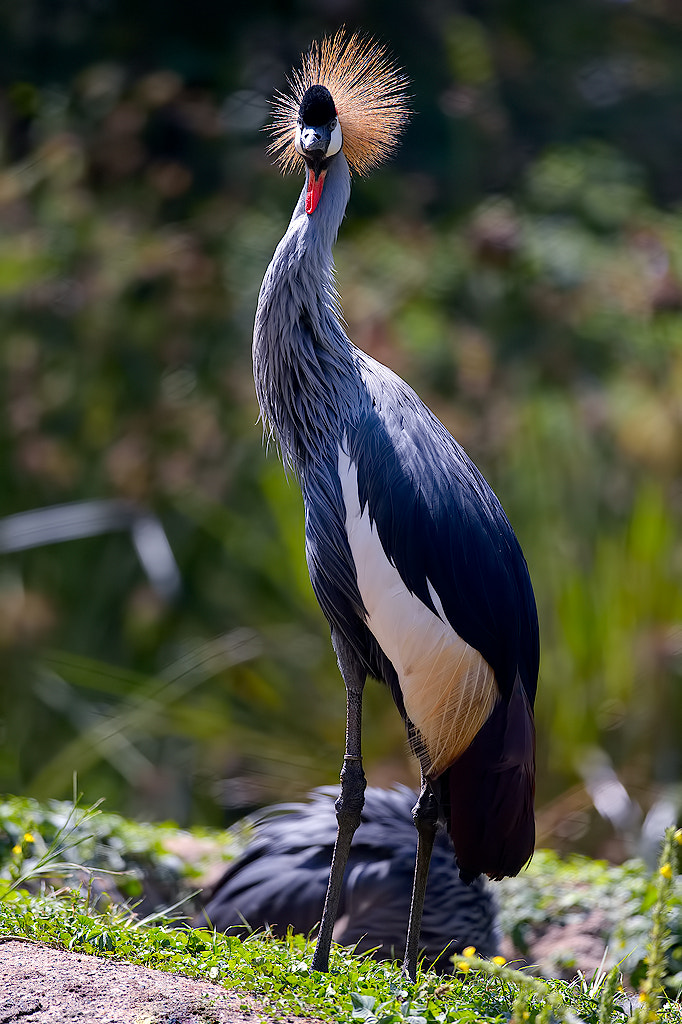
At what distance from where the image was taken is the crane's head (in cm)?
294

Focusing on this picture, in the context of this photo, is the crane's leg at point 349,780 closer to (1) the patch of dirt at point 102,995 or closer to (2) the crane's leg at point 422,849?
(2) the crane's leg at point 422,849

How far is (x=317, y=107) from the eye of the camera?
9.59 ft

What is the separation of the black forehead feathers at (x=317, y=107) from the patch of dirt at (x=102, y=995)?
2.12 meters

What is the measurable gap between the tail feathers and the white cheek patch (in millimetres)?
1445

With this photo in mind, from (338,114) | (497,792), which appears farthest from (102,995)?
(338,114)

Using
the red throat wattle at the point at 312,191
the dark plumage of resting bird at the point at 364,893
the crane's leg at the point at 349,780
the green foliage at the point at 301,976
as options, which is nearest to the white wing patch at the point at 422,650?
the crane's leg at the point at 349,780

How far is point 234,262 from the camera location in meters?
7.88

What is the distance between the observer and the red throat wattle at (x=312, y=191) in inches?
116

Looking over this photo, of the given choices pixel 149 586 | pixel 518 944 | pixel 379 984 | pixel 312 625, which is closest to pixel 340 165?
pixel 379 984

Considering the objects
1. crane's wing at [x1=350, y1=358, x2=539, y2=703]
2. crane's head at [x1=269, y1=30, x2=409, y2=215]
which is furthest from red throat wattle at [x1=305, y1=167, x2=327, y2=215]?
crane's wing at [x1=350, y1=358, x2=539, y2=703]

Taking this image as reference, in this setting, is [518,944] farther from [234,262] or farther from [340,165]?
[234,262]

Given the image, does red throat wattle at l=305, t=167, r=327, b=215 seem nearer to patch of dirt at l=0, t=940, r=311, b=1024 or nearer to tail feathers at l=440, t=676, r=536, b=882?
tail feathers at l=440, t=676, r=536, b=882

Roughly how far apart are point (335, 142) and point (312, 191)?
15 centimetres

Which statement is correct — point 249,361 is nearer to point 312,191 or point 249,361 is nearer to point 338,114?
point 338,114
